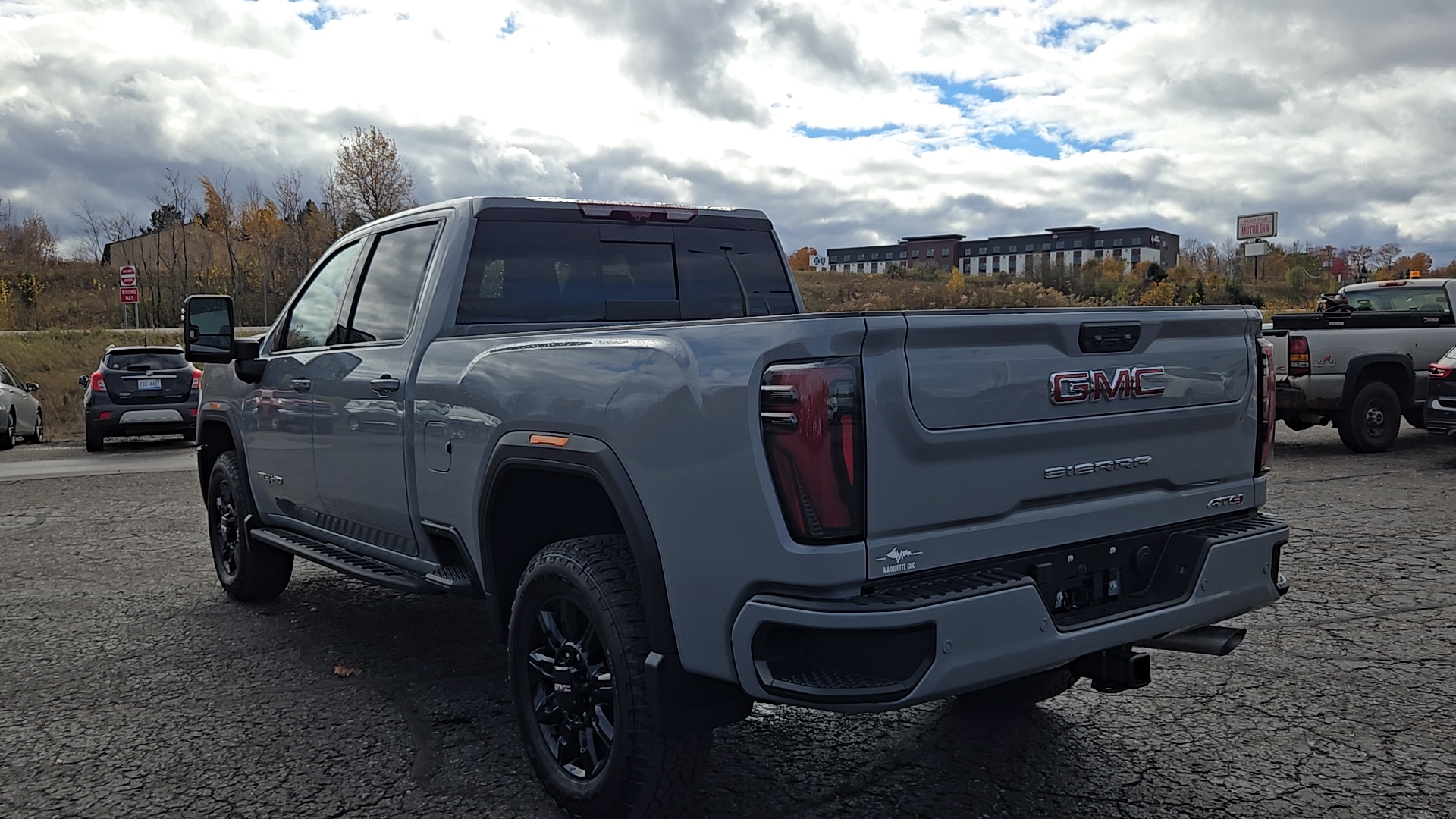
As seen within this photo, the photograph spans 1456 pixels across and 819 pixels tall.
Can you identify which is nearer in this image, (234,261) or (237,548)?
(237,548)

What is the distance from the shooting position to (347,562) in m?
4.83

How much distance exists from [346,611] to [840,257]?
137823 mm

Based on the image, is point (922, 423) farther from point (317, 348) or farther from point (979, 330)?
point (317, 348)

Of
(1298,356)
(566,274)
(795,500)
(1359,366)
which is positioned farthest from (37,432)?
(795,500)

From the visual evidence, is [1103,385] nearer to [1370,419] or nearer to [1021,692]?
[1021,692]

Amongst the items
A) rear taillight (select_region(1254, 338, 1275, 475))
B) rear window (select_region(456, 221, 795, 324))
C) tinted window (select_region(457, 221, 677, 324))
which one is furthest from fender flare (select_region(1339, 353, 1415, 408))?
tinted window (select_region(457, 221, 677, 324))

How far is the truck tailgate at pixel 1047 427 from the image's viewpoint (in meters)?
2.81

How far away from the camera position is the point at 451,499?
407 cm

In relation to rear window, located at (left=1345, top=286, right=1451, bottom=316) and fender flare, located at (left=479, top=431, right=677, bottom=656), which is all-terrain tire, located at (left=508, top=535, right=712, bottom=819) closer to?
fender flare, located at (left=479, top=431, right=677, bottom=656)

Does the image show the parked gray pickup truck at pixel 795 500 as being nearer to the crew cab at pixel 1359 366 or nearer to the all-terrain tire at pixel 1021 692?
the all-terrain tire at pixel 1021 692

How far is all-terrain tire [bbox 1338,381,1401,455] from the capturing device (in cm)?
1255

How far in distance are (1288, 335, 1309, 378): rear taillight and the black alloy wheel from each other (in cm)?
1121

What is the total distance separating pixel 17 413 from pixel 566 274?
52.8 ft

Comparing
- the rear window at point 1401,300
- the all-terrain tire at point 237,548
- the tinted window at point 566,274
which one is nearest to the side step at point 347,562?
the all-terrain tire at point 237,548
